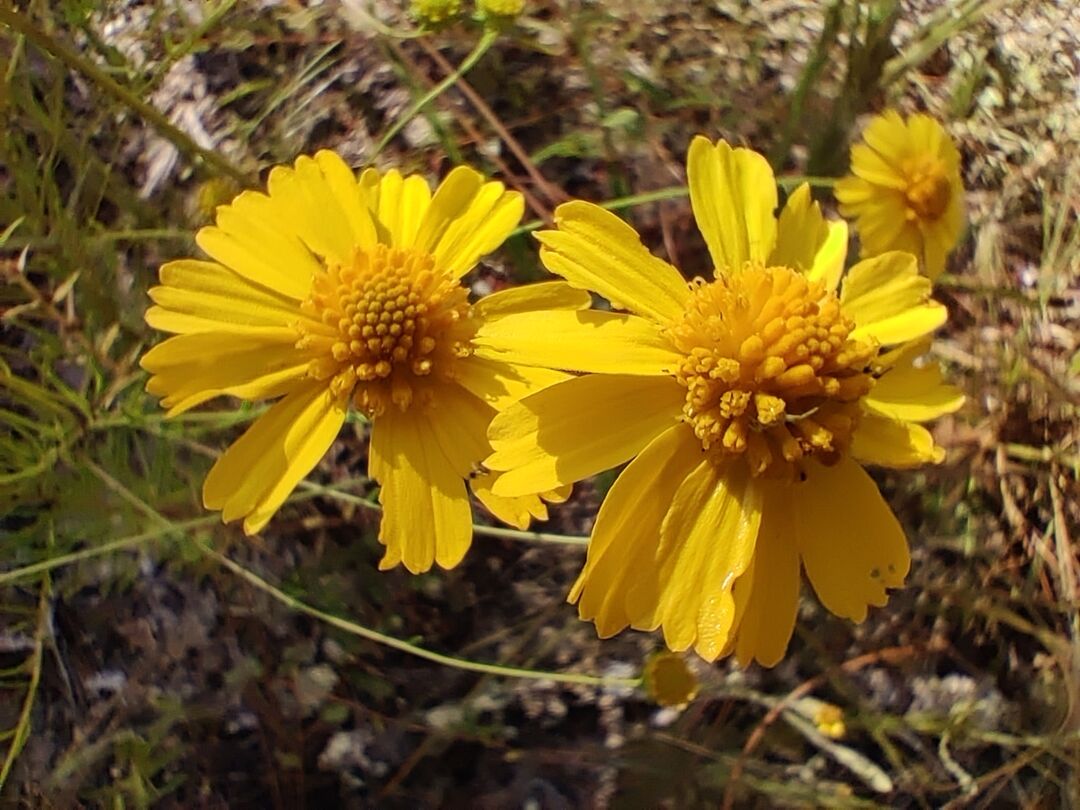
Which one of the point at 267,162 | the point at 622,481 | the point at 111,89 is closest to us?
the point at 622,481

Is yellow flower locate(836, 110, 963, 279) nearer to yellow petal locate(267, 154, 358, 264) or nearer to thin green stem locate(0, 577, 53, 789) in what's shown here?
yellow petal locate(267, 154, 358, 264)

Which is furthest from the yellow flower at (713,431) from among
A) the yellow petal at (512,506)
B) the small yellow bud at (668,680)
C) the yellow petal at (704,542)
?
the small yellow bud at (668,680)

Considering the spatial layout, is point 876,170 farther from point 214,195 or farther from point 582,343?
point 214,195

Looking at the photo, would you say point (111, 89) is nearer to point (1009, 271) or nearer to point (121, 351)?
point (121, 351)

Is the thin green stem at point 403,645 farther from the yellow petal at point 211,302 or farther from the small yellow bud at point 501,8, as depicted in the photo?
the small yellow bud at point 501,8

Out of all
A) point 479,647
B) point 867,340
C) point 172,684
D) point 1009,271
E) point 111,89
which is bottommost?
point 1009,271

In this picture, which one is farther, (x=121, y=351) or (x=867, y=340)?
(x=121, y=351)

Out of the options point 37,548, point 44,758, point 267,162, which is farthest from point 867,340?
point 44,758

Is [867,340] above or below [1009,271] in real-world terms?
above

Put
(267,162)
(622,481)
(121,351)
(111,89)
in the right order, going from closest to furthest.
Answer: (622,481) < (111,89) < (121,351) < (267,162)
